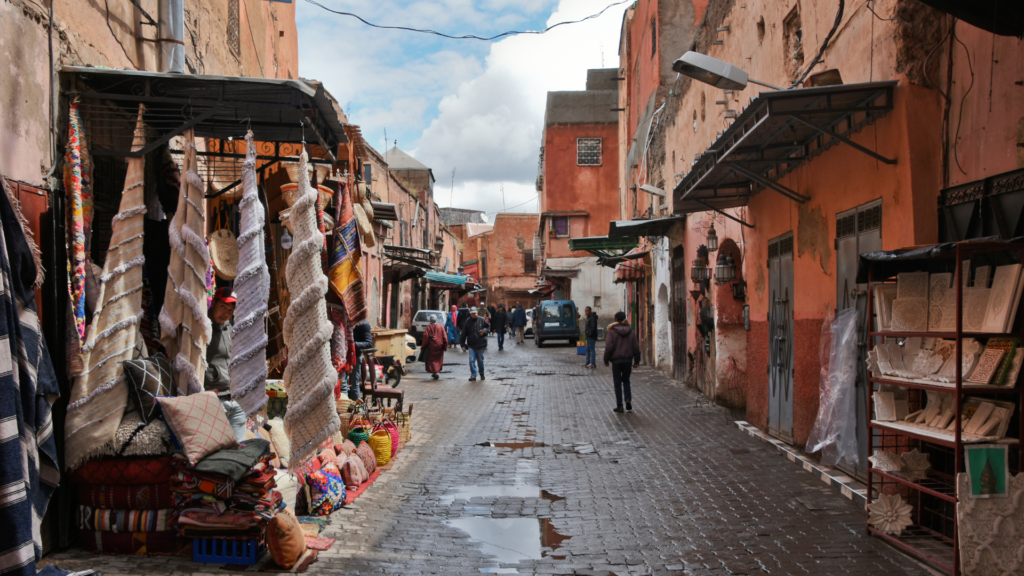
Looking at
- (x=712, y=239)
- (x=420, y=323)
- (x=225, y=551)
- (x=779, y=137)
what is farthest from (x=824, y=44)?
(x=420, y=323)

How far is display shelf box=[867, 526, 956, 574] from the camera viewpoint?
4.56 meters

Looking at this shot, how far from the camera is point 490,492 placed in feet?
22.3

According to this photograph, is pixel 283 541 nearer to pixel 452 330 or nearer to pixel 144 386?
pixel 144 386

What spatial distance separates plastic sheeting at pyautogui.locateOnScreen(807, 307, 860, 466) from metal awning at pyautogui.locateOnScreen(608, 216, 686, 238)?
9.07 metres

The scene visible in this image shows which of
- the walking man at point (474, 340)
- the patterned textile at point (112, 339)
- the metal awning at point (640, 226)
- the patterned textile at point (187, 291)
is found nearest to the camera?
the patterned textile at point (112, 339)

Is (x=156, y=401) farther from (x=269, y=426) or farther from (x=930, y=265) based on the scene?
(x=930, y=265)

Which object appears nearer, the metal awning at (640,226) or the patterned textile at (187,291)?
the patterned textile at (187,291)

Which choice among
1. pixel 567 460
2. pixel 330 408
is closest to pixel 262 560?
pixel 330 408

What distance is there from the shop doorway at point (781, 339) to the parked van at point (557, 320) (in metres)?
22.5

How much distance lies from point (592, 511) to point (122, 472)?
361cm

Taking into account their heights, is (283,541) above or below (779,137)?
below

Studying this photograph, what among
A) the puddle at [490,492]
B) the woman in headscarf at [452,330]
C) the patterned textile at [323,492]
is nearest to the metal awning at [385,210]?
the puddle at [490,492]

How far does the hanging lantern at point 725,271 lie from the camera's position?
1202 centimetres

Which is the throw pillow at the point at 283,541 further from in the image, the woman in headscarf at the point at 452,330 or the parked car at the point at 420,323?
the woman in headscarf at the point at 452,330
